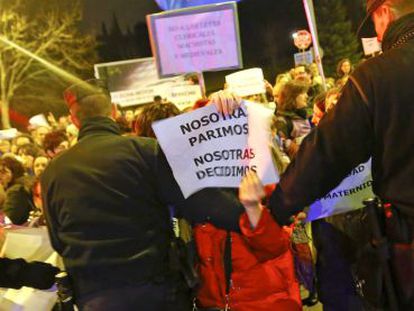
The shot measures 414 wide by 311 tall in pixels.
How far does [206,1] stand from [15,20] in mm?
25529

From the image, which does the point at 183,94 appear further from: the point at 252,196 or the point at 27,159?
the point at 252,196

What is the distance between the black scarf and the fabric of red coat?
3.81ft

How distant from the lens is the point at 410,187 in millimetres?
2119

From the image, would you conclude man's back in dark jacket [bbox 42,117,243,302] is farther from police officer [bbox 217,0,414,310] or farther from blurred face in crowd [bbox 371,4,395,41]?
blurred face in crowd [bbox 371,4,395,41]

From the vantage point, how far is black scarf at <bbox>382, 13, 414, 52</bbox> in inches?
A: 86.9

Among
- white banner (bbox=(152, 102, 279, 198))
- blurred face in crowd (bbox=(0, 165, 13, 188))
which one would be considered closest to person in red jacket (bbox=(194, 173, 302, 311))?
white banner (bbox=(152, 102, 279, 198))

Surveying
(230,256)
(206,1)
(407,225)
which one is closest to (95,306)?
(230,256)

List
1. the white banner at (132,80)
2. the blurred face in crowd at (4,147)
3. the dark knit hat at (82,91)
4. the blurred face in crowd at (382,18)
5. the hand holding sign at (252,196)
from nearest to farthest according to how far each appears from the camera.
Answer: the blurred face in crowd at (382,18) < the hand holding sign at (252,196) < the dark knit hat at (82,91) < the blurred face in crowd at (4,147) < the white banner at (132,80)

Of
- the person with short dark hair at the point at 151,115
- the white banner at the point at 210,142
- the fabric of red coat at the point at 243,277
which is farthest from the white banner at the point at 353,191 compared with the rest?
the person with short dark hair at the point at 151,115

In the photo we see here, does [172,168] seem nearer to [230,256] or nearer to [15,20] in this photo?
[230,256]

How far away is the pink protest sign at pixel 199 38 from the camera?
6.45 metres

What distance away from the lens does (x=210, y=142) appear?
2.69 m

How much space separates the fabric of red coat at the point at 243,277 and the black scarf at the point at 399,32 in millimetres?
1161

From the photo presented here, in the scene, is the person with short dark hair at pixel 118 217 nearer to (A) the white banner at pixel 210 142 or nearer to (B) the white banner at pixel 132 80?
(A) the white banner at pixel 210 142
